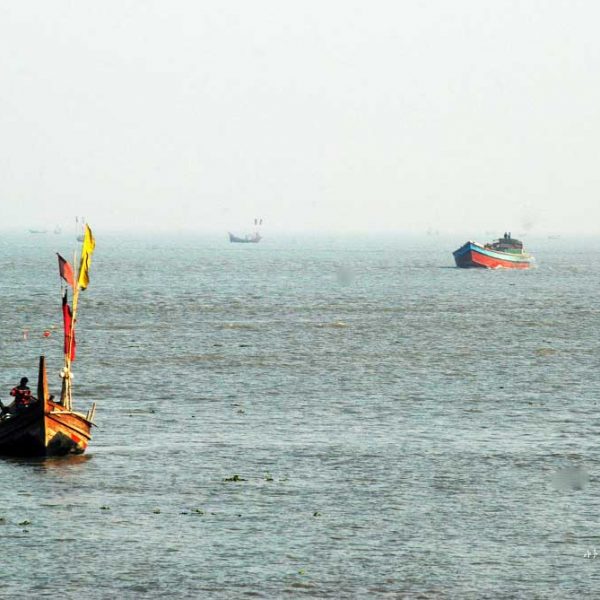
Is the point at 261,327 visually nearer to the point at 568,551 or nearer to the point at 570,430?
the point at 570,430

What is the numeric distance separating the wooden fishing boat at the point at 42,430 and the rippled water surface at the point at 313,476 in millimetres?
873

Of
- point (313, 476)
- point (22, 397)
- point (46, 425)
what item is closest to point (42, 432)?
point (46, 425)

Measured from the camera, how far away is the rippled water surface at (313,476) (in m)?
32.8

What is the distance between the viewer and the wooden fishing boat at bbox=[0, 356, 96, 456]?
44438mm

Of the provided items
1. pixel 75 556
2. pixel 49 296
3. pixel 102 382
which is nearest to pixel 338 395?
pixel 102 382

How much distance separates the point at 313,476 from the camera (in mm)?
43250

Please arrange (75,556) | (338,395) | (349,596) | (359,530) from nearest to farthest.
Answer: (349,596)
(75,556)
(359,530)
(338,395)

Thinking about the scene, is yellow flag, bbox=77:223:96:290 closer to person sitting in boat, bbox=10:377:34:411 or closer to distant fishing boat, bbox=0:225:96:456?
distant fishing boat, bbox=0:225:96:456

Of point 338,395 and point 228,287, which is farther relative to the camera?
point 228,287

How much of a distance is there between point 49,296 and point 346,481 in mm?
111663

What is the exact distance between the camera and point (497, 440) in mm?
51062

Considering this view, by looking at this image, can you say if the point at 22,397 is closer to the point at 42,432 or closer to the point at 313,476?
the point at 42,432

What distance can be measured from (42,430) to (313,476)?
9.18 meters

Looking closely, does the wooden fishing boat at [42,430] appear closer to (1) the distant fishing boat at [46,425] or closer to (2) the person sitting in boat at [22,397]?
(1) the distant fishing boat at [46,425]
